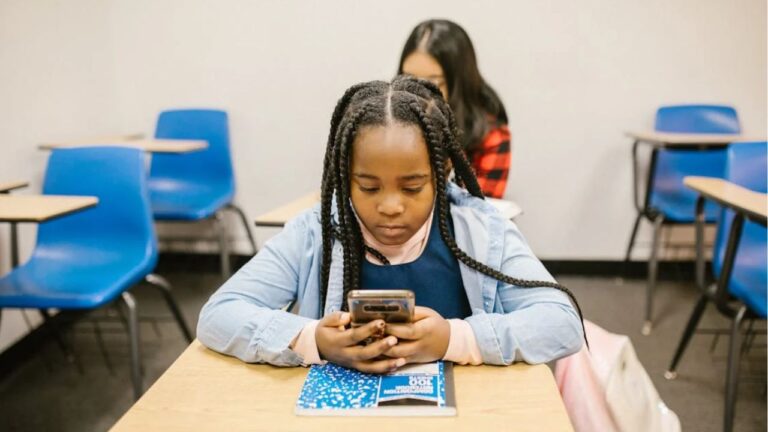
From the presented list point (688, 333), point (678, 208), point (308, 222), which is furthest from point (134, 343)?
point (678, 208)

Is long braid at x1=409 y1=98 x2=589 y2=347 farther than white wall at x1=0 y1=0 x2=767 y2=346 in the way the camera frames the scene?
No

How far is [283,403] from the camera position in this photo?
0.79m

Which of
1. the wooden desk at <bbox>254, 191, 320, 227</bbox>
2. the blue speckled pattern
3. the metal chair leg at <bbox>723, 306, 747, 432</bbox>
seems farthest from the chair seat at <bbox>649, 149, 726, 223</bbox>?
the blue speckled pattern

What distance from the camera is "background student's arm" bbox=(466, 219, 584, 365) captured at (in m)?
0.87

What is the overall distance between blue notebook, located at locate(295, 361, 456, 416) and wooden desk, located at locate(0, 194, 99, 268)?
997mm

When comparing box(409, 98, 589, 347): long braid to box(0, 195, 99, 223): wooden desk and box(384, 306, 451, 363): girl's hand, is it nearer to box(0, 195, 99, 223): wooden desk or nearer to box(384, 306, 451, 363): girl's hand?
box(384, 306, 451, 363): girl's hand

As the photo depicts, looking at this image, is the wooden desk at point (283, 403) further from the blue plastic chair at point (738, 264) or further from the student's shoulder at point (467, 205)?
the blue plastic chair at point (738, 264)

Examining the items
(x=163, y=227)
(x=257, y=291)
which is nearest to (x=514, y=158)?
(x=163, y=227)

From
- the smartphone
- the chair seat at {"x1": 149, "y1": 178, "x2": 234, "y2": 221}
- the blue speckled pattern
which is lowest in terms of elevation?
the chair seat at {"x1": 149, "y1": 178, "x2": 234, "y2": 221}

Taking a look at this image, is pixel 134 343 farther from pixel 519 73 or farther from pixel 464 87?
pixel 519 73

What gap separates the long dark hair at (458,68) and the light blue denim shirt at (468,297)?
3.60ft

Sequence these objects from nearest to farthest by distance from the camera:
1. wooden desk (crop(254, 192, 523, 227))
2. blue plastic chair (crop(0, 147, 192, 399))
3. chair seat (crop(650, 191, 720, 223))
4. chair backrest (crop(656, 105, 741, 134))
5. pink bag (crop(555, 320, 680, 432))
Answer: pink bag (crop(555, 320, 680, 432))
wooden desk (crop(254, 192, 523, 227))
blue plastic chair (crop(0, 147, 192, 399))
chair seat (crop(650, 191, 720, 223))
chair backrest (crop(656, 105, 741, 134))

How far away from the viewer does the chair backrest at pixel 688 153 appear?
3066mm


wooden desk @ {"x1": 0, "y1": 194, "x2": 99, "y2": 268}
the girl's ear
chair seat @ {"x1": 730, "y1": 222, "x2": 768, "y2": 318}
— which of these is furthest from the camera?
chair seat @ {"x1": 730, "y1": 222, "x2": 768, "y2": 318}
